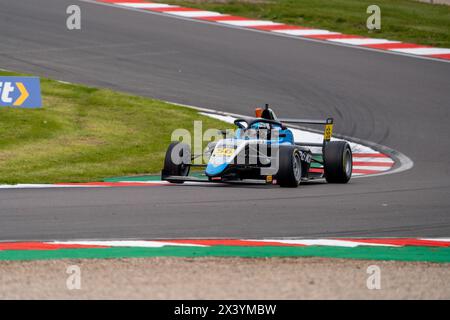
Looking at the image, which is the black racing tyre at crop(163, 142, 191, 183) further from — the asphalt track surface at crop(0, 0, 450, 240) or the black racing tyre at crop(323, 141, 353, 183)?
the black racing tyre at crop(323, 141, 353, 183)

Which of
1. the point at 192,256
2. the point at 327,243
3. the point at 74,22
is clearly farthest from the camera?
the point at 74,22

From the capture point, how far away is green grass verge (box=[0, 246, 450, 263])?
955cm

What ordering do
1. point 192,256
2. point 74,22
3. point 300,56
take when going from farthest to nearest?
1. point 74,22
2. point 300,56
3. point 192,256

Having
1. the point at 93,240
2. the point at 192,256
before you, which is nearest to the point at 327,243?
the point at 192,256

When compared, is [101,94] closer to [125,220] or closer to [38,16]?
[38,16]

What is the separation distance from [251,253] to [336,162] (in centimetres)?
529

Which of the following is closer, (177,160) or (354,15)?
(177,160)

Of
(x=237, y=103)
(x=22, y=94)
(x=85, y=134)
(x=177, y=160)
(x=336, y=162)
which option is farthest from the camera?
(x=237, y=103)

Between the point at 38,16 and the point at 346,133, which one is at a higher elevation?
the point at 38,16

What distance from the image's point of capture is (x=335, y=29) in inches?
1033

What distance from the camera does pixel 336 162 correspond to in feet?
Result: 48.5

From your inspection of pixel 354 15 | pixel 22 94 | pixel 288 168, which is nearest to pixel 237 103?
pixel 22 94

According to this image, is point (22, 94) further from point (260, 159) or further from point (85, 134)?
point (260, 159)

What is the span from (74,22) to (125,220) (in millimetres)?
15348
